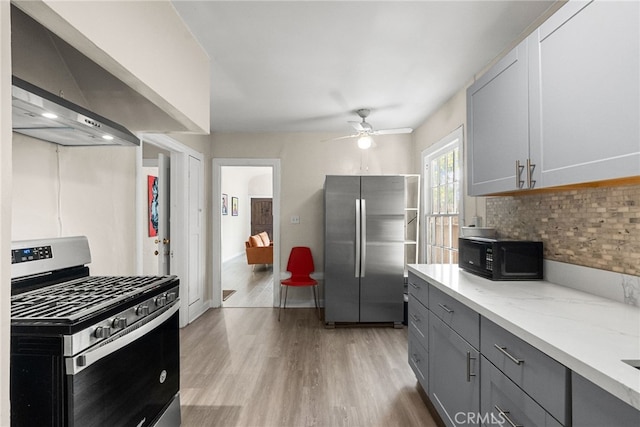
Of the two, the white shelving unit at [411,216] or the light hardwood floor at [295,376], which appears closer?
the light hardwood floor at [295,376]

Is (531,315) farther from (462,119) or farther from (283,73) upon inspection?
(283,73)

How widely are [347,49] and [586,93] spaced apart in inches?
61.2

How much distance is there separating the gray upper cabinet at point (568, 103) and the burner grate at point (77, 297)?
192 cm

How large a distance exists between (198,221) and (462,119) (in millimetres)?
3301

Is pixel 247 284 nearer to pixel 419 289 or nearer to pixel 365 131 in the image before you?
pixel 365 131

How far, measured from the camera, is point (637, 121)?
112 centimetres

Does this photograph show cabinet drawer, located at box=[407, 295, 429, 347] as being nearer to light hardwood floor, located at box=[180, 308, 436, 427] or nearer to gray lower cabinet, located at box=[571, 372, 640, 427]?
light hardwood floor, located at box=[180, 308, 436, 427]

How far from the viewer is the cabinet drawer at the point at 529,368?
102 centimetres

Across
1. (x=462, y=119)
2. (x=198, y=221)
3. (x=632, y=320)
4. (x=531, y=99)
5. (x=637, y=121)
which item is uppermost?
(x=462, y=119)

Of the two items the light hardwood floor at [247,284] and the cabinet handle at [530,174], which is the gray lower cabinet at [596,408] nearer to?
the cabinet handle at [530,174]

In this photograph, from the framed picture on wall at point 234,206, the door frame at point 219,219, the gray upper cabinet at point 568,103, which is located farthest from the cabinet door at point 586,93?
the framed picture on wall at point 234,206

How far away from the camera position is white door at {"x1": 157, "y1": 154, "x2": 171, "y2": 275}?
4.00 metres

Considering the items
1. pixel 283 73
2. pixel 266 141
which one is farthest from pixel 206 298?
pixel 283 73

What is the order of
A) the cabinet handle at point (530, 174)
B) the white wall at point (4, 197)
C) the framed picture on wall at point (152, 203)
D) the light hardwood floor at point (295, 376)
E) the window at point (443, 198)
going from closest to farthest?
the white wall at point (4, 197) < the cabinet handle at point (530, 174) < the light hardwood floor at point (295, 376) < the window at point (443, 198) < the framed picture on wall at point (152, 203)
